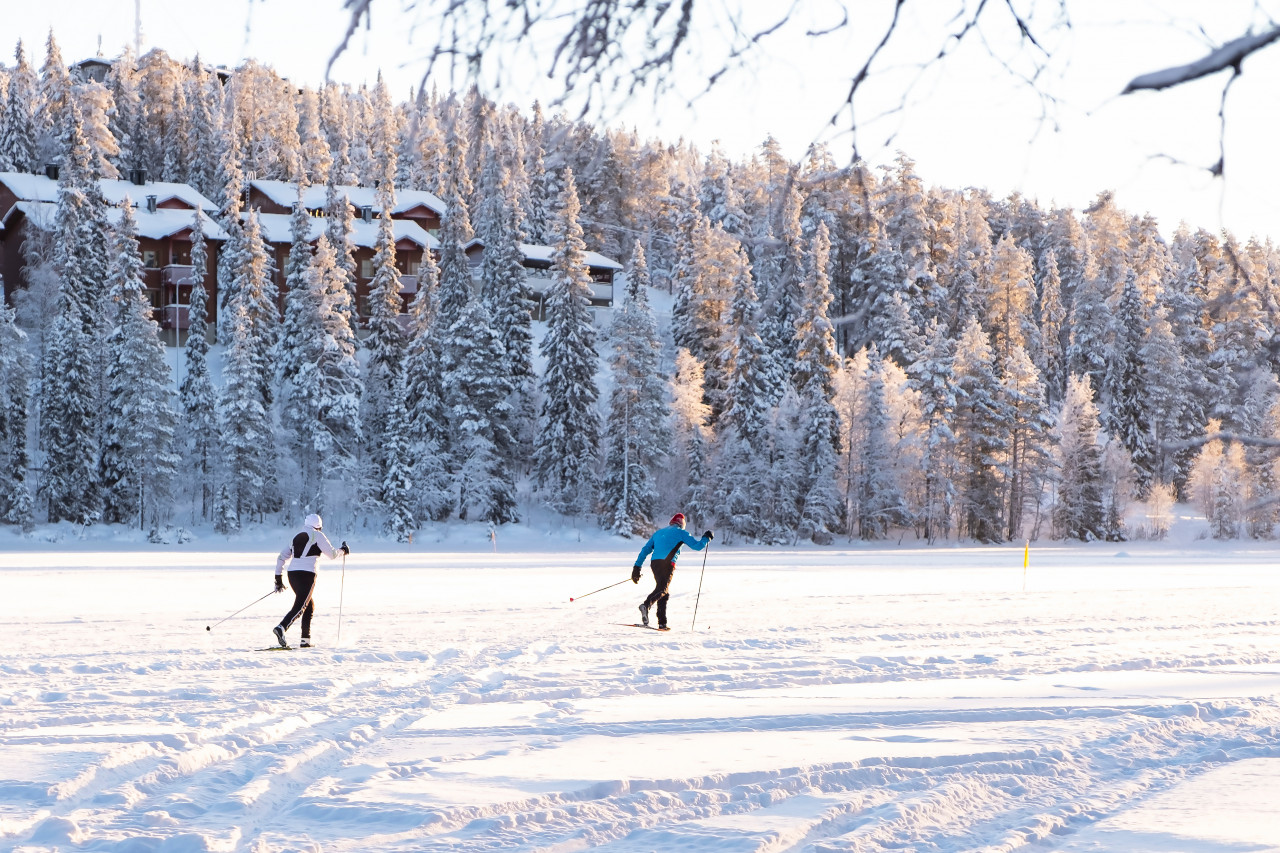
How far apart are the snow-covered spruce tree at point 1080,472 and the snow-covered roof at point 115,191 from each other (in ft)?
157

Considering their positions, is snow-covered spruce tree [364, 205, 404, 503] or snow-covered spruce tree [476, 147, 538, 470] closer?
snow-covered spruce tree [364, 205, 404, 503]

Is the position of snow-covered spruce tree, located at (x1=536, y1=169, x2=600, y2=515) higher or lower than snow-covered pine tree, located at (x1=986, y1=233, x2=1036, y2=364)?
lower

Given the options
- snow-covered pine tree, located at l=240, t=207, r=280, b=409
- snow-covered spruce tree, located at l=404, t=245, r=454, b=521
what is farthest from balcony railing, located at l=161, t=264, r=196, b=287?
snow-covered spruce tree, located at l=404, t=245, r=454, b=521

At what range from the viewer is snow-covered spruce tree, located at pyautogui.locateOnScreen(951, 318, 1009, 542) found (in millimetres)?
56812

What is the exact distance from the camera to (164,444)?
48969 millimetres

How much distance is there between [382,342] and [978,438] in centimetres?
2872

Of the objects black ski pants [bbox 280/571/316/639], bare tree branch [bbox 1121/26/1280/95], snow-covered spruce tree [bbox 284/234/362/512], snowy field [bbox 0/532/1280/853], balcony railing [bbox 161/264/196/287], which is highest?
balcony railing [bbox 161/264/196/287]

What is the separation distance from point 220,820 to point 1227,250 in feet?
19.2

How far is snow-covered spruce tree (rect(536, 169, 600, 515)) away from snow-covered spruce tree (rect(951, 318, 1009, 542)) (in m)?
17.5

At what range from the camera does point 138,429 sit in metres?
48.3

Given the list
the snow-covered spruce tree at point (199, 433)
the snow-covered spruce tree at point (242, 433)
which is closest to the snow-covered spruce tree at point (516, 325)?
the snow-covered spruce tree at point (242, 433)

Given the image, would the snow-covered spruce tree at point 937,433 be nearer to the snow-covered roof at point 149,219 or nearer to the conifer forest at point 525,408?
the conifer forest at point 525,408

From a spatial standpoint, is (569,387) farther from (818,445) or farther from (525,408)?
(818,445)

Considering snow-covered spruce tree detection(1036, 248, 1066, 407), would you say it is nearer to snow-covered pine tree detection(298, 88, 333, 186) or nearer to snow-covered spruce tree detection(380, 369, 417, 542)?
snow-covered spruce tree detection(380, 369, 417, 542)
